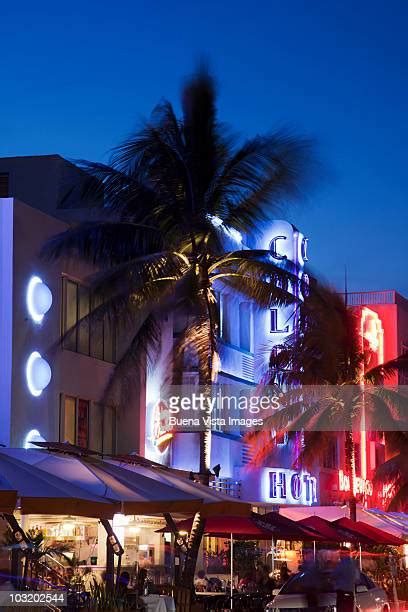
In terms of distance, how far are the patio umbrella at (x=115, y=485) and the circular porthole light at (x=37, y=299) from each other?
575 cm

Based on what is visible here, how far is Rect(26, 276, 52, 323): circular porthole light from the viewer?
2700cm

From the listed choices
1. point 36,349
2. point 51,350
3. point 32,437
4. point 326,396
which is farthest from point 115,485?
point 326,396

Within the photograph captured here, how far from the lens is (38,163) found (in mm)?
34344

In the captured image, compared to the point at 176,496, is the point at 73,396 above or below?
above

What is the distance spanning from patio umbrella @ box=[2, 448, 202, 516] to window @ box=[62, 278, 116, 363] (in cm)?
677

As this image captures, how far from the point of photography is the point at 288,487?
40688 millimetres

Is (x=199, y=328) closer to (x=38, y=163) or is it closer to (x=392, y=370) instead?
(x=38, y=163)

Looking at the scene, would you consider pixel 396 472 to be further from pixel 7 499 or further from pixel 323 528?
pixel 7 499

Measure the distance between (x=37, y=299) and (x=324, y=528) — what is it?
30.8 feet

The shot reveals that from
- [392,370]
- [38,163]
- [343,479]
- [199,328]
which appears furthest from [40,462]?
[343,479]

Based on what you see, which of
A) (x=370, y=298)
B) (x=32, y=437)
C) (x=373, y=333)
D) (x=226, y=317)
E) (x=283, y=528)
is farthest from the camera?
(x=370, y=298)

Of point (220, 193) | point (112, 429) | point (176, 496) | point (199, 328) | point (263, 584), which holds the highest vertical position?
point (220, 193)

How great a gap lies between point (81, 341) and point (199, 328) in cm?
373

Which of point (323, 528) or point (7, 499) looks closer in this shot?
point (7, 499)
